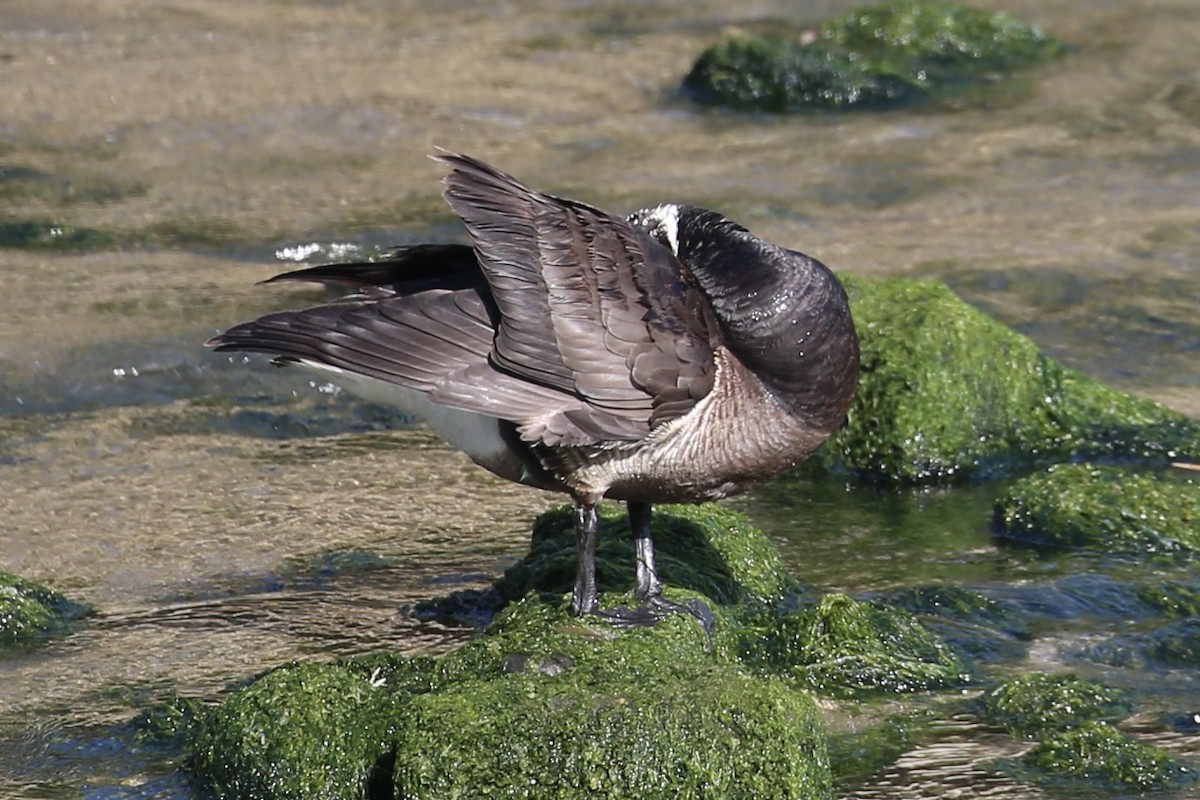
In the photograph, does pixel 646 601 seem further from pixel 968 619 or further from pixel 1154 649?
pixel 1154 649

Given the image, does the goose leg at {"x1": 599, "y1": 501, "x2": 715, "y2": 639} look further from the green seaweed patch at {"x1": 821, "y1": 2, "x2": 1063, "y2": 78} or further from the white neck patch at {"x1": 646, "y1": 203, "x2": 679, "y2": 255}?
the green seaweed patch at {"x1": 821, "y1": 2, "x2": 1063, "y2": 78}

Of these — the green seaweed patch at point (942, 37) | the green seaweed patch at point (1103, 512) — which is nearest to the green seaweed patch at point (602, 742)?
the green seaweed patch at point (1103, 512)

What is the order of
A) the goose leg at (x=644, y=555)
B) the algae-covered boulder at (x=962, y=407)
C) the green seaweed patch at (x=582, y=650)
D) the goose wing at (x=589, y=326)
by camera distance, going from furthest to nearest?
the algae-covered boulder at (x=962, y=407) < the goose leg at (x=644, y=555) < the goose wing at (x=589, y=326) < the green seaweed patch at (x=582, y=650)

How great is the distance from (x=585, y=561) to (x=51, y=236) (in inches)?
256

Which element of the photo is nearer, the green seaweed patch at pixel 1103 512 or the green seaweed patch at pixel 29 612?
the green seaweed patch at pixel 29 612

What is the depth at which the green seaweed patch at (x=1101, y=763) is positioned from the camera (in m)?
5.68

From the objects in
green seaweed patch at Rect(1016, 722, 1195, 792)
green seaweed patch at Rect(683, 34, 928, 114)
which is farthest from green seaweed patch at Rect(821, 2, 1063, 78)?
green seaweed patch at Rect(1016, 722, 1195, 792)

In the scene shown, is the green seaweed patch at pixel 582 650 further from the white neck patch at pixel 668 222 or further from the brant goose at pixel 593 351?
the white neck patch at pixel 668 222

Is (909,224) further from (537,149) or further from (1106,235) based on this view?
(537,149)

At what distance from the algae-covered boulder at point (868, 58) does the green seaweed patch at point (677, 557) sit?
8.00 meters

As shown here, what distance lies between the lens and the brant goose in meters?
5.84

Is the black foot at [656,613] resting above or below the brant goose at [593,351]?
below

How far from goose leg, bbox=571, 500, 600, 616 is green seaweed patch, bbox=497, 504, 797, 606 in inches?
19.7

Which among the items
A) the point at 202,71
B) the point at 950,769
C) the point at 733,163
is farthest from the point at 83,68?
the point at 950,769
